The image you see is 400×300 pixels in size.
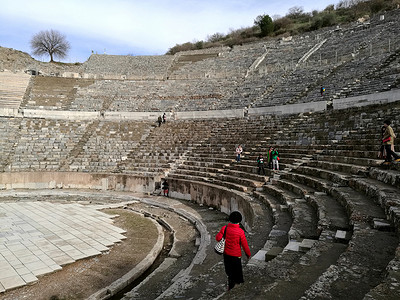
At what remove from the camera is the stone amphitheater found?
173 inches

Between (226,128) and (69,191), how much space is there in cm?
1092

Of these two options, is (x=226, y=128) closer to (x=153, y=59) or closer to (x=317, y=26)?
(x=153, y=59)

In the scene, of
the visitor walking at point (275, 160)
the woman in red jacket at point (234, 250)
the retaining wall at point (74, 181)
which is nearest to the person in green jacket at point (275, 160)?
the visitor walking at point (275, 160)

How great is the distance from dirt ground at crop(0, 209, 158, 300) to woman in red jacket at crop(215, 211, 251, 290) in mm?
3240

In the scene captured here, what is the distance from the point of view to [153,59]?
40.2 m

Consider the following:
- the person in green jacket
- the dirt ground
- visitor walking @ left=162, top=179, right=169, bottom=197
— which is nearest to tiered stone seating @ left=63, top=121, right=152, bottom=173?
visitor walking @ left=162, top=179, right=169, bottom=197

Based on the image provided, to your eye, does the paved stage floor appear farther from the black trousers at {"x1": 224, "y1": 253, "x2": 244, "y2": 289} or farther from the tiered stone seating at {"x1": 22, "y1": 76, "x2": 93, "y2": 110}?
the tiered stone seating at {"x1": 22, "y1": 76, "x2": 93, "y2": 110}

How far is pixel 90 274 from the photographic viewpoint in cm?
631

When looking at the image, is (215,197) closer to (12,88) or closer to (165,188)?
(165,188)

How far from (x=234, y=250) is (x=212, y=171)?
438 inches

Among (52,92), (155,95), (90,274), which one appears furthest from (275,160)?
(52,92)

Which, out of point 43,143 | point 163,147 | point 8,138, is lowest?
point 163,147

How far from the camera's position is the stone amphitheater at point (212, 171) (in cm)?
439

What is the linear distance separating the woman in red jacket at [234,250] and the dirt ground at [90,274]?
324 centimetres
